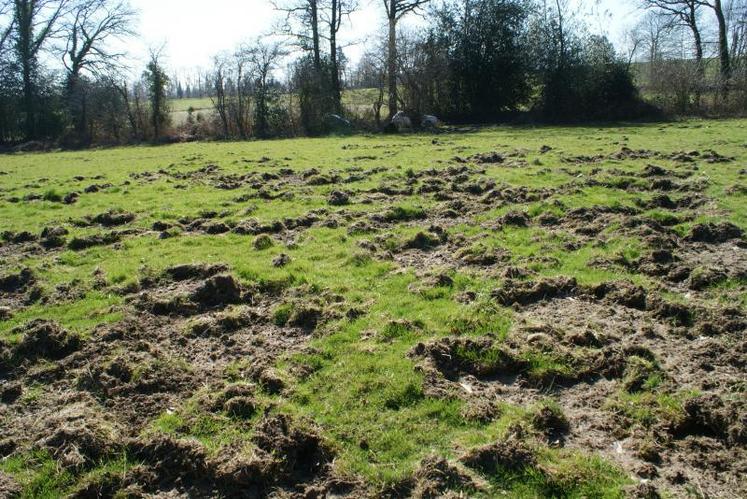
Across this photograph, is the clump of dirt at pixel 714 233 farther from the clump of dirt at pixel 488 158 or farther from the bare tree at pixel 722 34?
the bare tree at pixel 722 34

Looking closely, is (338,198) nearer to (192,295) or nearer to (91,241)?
(91,241)

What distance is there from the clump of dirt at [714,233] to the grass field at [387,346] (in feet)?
0.14

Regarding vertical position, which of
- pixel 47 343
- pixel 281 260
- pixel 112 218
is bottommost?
pixel 47 343

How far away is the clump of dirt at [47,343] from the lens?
21.3 ft

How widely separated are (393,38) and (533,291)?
37.8 meters

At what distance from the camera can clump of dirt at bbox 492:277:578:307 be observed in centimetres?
733

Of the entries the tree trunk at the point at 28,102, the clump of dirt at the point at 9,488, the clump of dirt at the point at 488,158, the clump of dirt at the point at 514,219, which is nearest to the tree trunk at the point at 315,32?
the tree trunk at the point at 28,102

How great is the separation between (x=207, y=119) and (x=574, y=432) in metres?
41.0

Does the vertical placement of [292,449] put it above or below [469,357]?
below

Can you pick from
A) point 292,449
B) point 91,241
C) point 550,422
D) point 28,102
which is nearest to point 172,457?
point 292,449

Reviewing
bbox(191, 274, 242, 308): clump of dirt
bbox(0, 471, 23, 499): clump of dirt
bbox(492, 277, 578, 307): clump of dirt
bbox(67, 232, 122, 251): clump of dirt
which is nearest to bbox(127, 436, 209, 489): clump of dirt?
bbox(0, 471, 23, 499): clump of dirt

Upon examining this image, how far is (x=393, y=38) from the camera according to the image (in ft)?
136

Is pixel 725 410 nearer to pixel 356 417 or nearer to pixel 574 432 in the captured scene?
pixel 574 432

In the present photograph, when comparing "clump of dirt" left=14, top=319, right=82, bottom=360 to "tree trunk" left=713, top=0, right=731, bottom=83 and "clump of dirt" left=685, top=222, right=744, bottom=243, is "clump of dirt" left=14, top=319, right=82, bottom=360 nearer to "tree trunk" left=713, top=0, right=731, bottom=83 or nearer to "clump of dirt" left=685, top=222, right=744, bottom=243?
"clump of dirt" left=685, top=222, right=744, bottom=243
